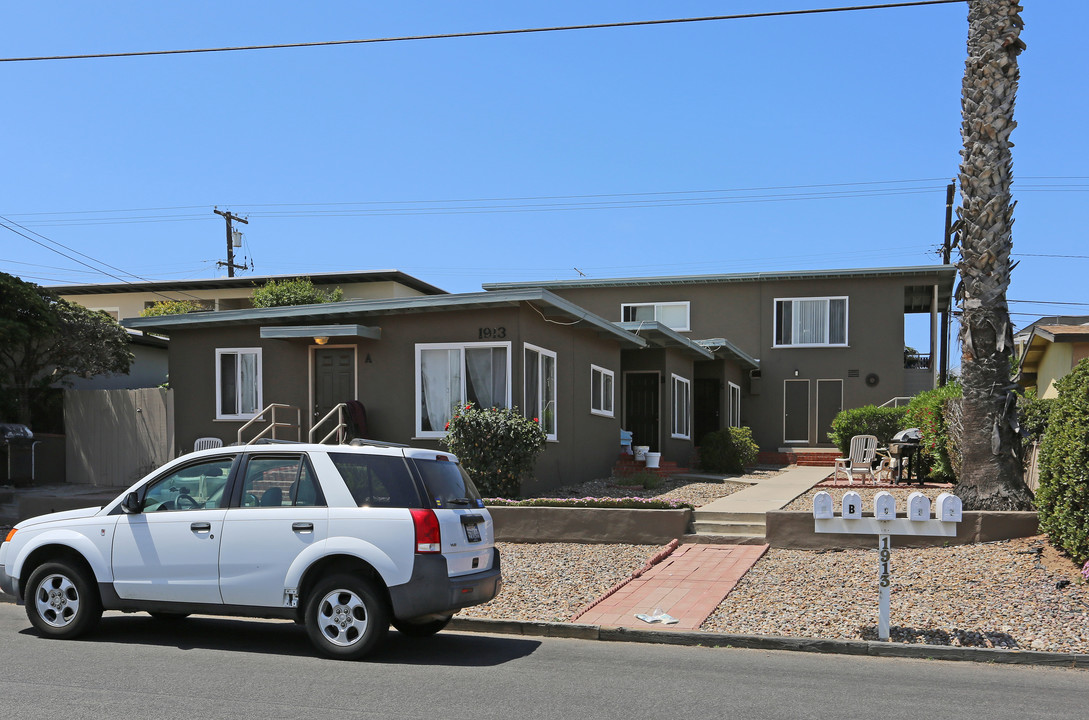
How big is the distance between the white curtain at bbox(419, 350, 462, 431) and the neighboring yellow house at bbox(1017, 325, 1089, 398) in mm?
9065

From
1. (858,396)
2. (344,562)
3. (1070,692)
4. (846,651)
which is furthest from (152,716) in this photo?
(858,396)

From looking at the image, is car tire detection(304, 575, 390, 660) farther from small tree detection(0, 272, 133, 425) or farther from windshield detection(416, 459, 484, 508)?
small tree detection(0, 272, 133, 425)

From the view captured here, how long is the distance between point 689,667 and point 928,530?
5.13m

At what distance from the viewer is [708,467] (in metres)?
24.0

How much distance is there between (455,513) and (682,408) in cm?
1795

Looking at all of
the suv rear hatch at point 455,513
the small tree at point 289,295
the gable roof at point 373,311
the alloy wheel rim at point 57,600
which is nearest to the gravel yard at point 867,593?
the suv rear hatch at point 455,513

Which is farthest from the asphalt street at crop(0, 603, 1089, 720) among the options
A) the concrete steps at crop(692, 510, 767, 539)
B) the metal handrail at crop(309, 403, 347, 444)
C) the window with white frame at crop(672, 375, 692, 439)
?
the window with white frame at crop(672, 375, 692, 439)

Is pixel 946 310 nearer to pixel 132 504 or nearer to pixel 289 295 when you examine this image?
pixel 289 295

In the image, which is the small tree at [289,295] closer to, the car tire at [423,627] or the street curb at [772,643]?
the street curb at [772,643]

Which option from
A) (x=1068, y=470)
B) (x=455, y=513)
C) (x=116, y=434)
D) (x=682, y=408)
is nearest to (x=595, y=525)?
(x=455, y=513)

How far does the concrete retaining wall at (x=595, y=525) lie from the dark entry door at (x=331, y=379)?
18.1ft

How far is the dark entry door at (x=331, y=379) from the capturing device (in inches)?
692

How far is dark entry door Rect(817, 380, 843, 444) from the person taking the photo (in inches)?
1145

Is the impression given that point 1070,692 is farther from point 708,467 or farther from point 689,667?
point 708,467
